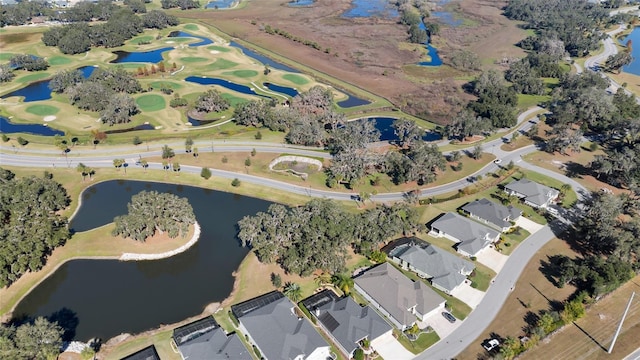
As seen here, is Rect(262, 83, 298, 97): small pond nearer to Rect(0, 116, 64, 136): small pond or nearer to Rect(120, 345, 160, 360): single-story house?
Rect(0, 116, 64, 136): small pond

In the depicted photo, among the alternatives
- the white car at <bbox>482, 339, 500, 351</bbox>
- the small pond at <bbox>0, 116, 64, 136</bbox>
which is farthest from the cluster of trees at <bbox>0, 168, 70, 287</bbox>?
the white car at <bbox>482, 339, 500, 351</bbox>

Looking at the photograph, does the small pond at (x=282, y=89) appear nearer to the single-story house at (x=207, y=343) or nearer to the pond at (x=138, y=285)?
the pond at (x=138, y=285)

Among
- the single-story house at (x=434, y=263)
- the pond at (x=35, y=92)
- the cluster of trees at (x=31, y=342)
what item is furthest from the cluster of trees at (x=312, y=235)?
the pond at (x=35, y=92)

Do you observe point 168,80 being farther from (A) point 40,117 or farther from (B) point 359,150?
(B) point 359,150

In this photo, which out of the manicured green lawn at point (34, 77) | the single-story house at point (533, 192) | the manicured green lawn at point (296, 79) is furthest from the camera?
→ the manicured green lawn at point (296, 79)

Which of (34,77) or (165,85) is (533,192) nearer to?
(165,85)

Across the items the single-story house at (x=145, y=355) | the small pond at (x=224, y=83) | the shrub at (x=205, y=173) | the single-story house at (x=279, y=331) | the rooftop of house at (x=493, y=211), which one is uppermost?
the small pond at (x=224, y=83)

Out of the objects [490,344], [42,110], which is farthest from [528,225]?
[42,110]
